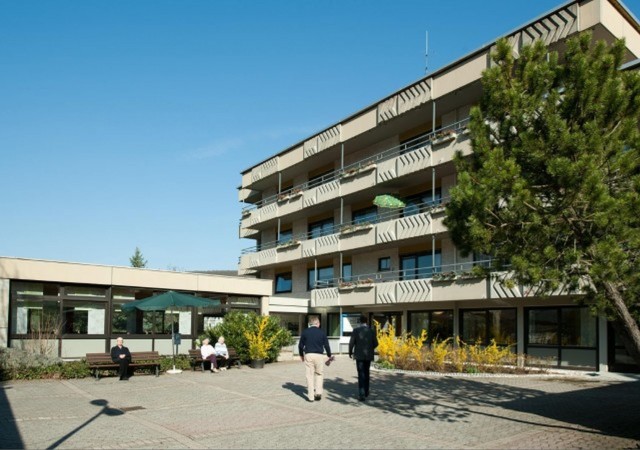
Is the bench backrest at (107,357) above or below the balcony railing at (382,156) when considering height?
below

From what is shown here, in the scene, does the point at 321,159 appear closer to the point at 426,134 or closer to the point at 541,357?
the point at 426,134

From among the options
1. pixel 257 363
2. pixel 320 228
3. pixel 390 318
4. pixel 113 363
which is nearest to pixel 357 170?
pixel 320 228

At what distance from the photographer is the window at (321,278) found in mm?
36469

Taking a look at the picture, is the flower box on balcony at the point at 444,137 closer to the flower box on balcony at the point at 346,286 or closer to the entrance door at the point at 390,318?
the flower box on balcony at the point at 346,286

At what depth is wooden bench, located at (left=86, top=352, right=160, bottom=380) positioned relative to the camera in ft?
59.0

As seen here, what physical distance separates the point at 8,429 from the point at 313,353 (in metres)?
5.79

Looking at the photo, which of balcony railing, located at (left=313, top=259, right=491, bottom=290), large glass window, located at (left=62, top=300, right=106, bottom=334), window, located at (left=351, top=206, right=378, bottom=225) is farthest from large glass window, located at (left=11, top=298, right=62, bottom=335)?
window, located at (left=351, top=206, right=378, bottom=225)

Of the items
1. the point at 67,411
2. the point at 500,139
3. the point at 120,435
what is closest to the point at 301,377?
the point at 67,411

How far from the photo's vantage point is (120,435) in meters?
9.27

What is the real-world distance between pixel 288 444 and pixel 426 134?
2218 cm

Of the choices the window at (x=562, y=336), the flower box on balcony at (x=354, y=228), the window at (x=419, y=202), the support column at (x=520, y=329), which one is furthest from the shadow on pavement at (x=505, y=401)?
the flower box on balcony at (x=354, y=228)

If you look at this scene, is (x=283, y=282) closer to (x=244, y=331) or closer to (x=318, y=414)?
(x=244, y=331)

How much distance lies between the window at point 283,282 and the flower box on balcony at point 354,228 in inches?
367

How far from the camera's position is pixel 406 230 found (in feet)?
92.1
